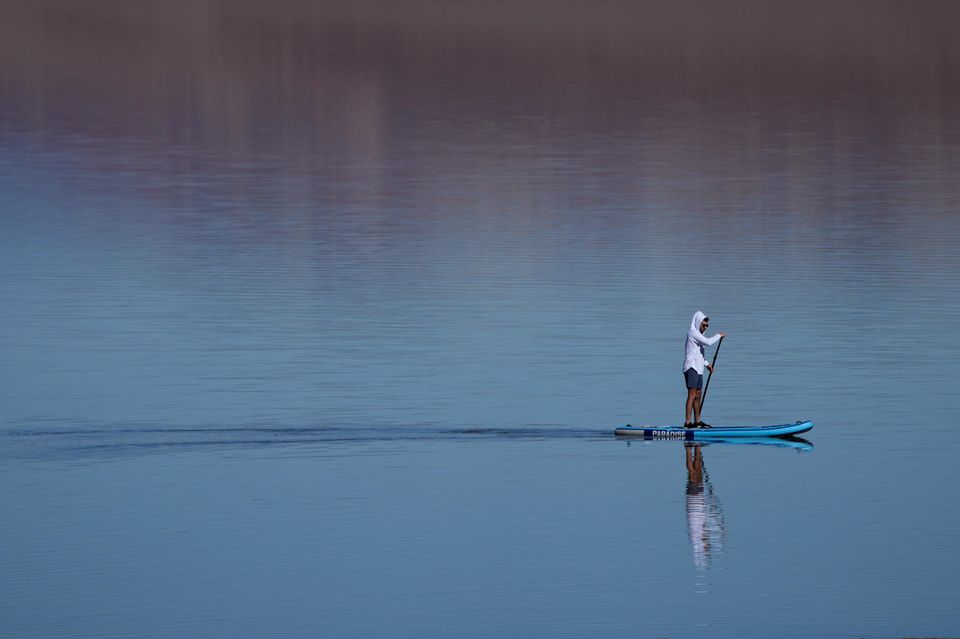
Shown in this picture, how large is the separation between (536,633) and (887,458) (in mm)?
10242

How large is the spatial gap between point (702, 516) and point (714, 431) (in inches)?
187

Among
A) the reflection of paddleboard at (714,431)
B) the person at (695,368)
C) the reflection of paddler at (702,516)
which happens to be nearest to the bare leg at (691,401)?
the person at (695,368)

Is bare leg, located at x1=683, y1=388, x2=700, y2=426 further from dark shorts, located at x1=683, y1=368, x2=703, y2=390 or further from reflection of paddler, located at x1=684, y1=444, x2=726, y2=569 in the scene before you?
reflection of paddler, located at x1=684, y1=444, x2=726, y2=569

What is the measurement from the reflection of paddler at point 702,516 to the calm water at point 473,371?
78mm

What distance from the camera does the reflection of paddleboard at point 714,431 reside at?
29953 millimetres

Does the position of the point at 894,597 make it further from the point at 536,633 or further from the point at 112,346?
the point at 112,346

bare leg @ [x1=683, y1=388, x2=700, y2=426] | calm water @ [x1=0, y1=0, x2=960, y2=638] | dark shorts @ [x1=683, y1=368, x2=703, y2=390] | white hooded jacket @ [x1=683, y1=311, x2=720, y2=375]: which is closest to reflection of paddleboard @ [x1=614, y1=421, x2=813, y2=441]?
calm water @ [x1=0, y1=0, x2=960, y2=638]

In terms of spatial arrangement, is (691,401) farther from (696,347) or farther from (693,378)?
(696,347)

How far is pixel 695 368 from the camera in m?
31.2

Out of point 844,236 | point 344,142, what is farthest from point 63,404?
point 344,142

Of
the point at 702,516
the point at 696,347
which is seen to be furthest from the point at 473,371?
the point at 702,516

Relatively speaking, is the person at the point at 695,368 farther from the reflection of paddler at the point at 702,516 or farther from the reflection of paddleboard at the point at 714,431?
the reflection of paddler at the point at 702,516

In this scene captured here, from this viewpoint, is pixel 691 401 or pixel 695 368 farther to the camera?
pixel 695 368

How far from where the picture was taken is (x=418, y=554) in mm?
23469
